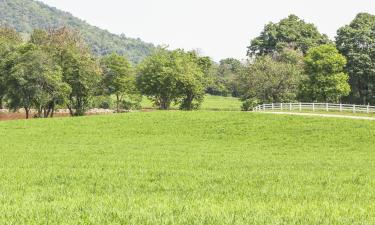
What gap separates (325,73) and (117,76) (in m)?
41.3

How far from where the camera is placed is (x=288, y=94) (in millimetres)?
76625

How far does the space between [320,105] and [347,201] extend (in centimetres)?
4626

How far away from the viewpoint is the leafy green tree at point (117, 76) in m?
92.8

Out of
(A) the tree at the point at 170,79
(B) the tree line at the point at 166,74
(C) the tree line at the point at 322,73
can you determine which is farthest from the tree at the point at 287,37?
(A) the tree at the point at 170,79

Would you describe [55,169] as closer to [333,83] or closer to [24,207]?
[24,207]

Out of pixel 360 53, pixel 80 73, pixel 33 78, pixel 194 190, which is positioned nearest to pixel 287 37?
pixel 360 53

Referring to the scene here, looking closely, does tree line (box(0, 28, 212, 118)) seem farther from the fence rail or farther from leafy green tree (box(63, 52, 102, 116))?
the fence rail

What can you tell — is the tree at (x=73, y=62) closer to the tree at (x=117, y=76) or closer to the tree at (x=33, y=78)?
the tree at (x=33, y=78)

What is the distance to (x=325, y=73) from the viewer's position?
243 feet

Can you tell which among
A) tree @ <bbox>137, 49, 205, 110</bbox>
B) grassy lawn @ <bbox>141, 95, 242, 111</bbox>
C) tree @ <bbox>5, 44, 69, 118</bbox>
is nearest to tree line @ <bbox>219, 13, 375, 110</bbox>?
tree @ <bbox>137, 49, 205, 110</bbox>

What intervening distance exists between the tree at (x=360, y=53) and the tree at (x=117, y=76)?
42239 millimetres

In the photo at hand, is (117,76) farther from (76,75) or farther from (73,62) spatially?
(73,62)

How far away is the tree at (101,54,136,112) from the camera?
92.8m

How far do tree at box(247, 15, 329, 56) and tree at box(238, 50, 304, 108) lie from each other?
922 inches
